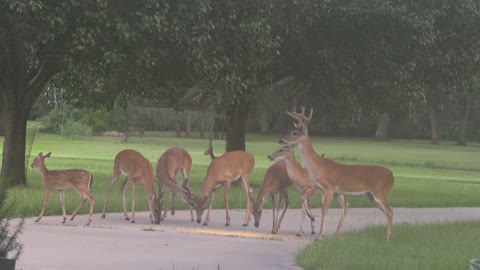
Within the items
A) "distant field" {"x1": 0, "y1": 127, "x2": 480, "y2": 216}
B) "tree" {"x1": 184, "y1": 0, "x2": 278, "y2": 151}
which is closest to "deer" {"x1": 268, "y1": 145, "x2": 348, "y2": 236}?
"distant field" {"x1": 0, "y1": 127, "x2": 480, "y2": 216}

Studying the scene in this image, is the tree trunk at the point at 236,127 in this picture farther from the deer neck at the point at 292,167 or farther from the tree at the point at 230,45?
the deer neck at the point at 292,167

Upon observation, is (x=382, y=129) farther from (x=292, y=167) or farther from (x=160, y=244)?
(x=160, y=244)

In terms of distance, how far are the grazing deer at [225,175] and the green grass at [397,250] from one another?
102 inches

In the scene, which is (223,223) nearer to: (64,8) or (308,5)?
(64,8)

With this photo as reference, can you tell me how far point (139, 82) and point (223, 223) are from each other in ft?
26.6

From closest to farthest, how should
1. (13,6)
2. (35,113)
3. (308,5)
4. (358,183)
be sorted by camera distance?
(358,183) < (13,6) < (308,5) < (35,113)

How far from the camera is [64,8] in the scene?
17.3 m

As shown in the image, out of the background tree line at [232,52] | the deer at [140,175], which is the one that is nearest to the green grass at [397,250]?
the deer at [140,175]

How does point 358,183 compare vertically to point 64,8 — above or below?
below

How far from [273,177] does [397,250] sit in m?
3.37

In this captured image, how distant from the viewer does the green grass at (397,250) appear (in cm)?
1057

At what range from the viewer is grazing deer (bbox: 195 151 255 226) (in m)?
15.3

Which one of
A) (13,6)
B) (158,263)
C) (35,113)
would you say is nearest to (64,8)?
(13,6)

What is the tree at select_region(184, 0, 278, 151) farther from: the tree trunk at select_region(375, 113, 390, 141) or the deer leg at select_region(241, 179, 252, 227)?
the tree trunk at select_region(375, 113, 390, 141)
